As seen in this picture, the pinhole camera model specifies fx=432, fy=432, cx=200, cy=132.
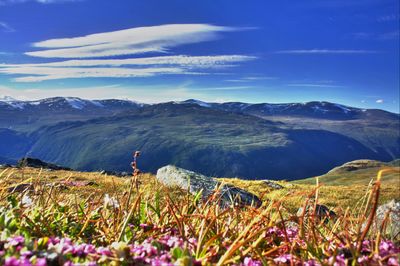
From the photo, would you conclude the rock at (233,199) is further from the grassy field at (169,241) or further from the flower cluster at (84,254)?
the flower cluster at (84,254)

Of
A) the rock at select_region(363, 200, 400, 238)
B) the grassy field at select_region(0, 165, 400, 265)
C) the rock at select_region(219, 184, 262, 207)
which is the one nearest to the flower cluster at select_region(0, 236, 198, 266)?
the grassy field at select_region(0, 165, 400, 265)

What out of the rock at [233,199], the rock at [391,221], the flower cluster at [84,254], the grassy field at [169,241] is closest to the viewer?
the flower cluster at [84,254]

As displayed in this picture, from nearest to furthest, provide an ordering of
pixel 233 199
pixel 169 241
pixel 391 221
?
1. pixel 169 241
2. pixel 391 221
3. pixel 233 199

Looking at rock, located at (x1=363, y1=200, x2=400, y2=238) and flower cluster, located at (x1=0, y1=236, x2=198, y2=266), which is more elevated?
flower cluster, located at (x1=0, y1=236, x2=198, y2=266)

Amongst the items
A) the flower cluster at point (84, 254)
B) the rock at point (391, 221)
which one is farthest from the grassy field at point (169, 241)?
the rock at point (391, 221)

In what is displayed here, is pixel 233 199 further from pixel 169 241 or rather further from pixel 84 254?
pixel 84 254

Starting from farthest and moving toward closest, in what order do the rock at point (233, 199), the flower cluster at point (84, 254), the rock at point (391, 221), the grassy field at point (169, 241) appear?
1. the rock at point (233, 199)
2. the rock at point (391, 221)
3. the grassy field at point (169, 241)
4. the flower cluster at point (84, 254)

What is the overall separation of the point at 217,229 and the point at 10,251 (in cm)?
223

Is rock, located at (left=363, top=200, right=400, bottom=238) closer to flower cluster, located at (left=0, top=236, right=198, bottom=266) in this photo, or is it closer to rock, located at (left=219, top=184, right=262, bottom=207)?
rock, located at (left=219, top=184, right=262, bottom=207)

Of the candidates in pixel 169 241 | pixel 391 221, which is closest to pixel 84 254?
pixel 169 241

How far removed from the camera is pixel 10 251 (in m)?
3.21

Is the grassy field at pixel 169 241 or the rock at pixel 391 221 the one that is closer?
the grassy field at pixel 169 241

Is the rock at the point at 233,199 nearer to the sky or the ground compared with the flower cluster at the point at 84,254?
nearer to the ground

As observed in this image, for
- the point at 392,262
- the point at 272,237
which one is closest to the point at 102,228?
the point at 272,237
